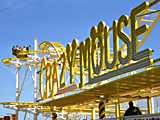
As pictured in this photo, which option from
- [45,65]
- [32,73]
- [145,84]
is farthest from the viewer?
[32,73]

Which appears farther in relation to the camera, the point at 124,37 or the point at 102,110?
the point at 102,110

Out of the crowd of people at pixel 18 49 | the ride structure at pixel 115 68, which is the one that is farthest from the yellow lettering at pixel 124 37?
the crowd of people at pixel 18 49

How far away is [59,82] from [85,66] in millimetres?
4386

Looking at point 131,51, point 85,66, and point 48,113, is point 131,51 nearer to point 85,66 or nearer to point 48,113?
point 85,66

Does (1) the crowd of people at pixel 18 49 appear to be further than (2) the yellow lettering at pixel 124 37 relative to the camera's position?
Yes

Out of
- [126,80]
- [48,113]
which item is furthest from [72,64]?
[48,113]

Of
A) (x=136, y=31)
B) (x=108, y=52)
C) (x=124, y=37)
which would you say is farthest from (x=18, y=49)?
(x=136, y=31)

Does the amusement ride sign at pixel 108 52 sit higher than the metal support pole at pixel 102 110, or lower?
higher

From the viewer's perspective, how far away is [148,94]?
15.7 meters

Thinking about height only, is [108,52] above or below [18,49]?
below

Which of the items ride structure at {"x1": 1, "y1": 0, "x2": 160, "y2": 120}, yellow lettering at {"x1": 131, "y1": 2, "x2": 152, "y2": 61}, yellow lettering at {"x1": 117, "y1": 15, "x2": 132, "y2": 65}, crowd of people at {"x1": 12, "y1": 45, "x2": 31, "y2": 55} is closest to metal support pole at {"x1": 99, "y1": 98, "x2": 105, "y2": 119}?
ride structure at {"x1": 1, "y1": 0, "x2": 160, "y2": 120}

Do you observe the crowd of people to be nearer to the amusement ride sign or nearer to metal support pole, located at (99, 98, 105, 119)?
the amusement ride sign

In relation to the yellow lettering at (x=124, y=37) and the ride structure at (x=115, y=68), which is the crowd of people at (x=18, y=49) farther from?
the yellow lettering at (x=124, y=37)

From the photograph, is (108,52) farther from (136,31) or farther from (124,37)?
(136,31)
